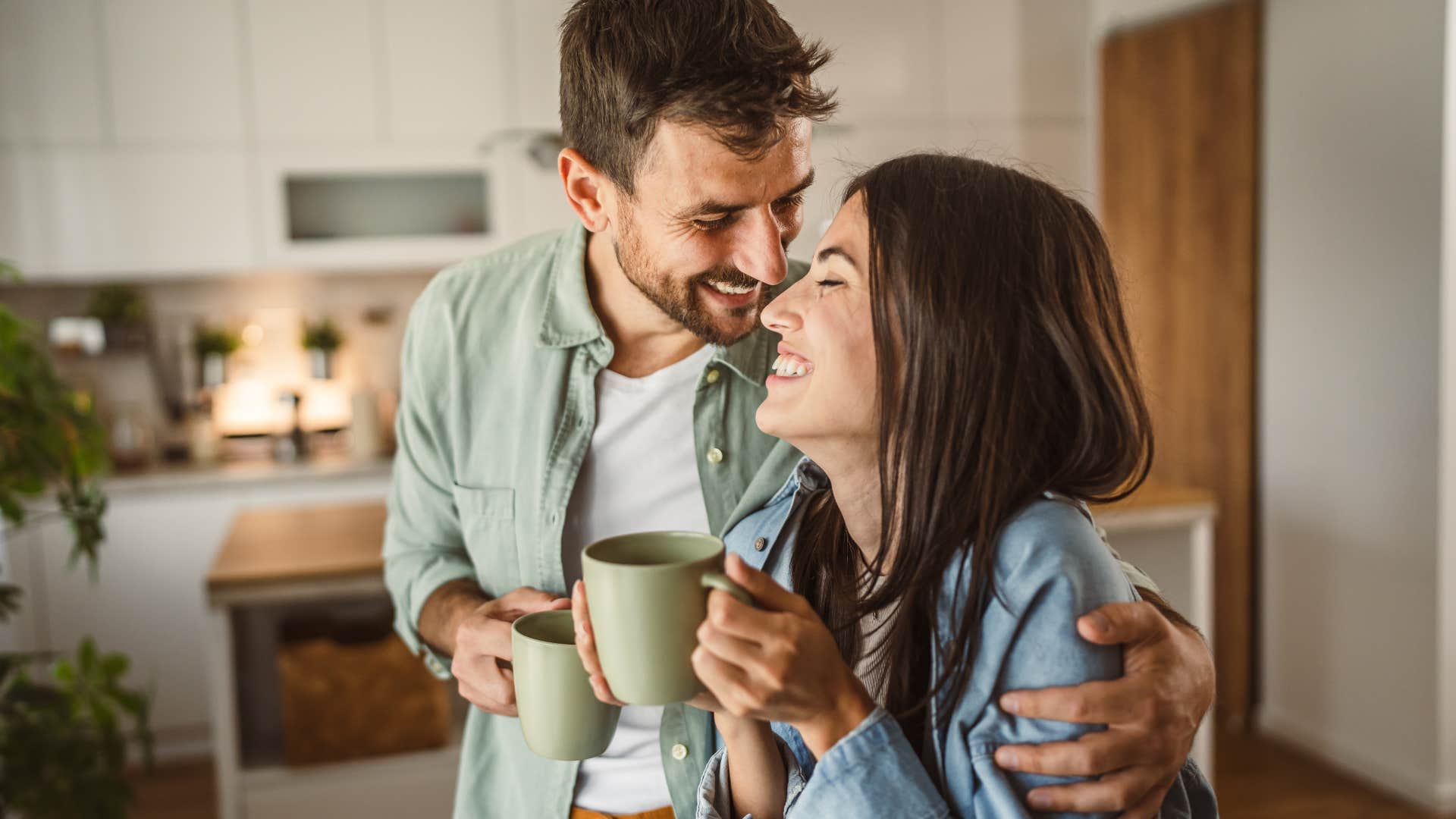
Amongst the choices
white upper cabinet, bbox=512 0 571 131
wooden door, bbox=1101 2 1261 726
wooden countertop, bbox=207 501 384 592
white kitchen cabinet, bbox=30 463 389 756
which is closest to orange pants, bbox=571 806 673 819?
wooden countertop, bbox=207 501 384 592

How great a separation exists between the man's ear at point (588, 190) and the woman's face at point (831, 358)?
1.07 ft

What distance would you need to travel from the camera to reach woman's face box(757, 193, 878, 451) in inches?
35.9

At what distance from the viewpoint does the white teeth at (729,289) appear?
1129 millimetres

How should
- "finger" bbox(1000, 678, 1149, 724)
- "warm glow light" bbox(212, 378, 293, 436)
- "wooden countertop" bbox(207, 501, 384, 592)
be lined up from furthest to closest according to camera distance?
"warm glow light" bbox(212, 378, 293, 436) < "wooden countertop" bbox(207, 501, 384, 592) < "finger" bbox(1000, 678, 1149, 724)

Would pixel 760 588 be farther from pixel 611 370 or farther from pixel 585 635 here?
pixel 611 370

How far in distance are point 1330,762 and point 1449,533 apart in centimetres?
84

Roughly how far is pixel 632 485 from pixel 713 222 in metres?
0.31

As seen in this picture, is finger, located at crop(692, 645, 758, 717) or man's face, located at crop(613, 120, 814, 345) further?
man's face, located at crop(613, 120, 814, 345)

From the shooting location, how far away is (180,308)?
4.34 meters

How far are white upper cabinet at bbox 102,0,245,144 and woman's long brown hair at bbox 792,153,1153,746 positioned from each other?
3.58m

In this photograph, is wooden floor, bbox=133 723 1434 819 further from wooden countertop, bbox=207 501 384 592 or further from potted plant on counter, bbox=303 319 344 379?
potted plant on counter, bbox=303 319 344 379

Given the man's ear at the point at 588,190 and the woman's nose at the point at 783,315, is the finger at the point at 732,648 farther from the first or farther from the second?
the man's ear at the point at 588,190

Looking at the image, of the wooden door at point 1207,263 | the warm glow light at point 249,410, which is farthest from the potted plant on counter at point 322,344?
the wooden door at point 1207,263

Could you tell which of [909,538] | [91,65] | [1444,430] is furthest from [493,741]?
[91,65]
